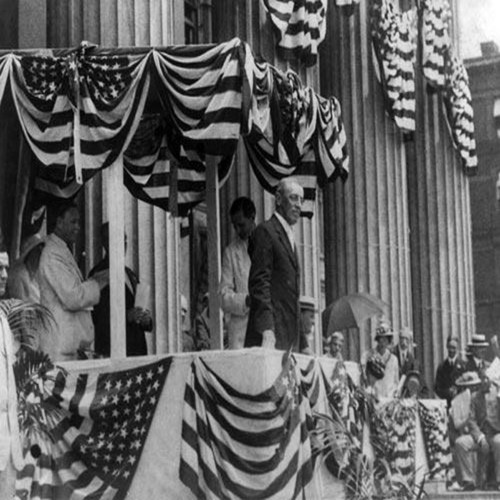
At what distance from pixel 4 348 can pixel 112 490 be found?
2153mm

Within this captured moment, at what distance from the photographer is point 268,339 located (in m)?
11.7

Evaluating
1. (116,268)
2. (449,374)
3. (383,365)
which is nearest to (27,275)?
(116,268)

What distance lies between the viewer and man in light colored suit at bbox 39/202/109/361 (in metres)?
12.1

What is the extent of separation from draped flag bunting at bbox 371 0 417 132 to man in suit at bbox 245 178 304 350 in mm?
13433

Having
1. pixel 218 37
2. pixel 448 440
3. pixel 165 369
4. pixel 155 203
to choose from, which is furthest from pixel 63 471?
pixel 218 37

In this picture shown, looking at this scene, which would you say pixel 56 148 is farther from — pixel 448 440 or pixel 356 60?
pixel 356 60

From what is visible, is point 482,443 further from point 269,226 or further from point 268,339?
point 268,339

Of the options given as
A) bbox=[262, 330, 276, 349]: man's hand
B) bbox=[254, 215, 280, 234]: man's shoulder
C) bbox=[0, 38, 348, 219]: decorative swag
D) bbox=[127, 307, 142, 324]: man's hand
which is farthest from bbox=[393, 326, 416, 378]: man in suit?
bbox=[262, 330, 276, 349]: man's hand

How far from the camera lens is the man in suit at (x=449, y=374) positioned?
23609 mm

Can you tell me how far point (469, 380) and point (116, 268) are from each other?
37.1 ft

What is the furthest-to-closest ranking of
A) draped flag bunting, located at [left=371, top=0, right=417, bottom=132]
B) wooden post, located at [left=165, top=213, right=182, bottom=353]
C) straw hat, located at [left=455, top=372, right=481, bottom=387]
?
draped flag bunting, located at [left=371, top=0, right=417, bottom=132], straw hat, located at [left=455, top=372, right=481, bottom=387], wooden post, located at [left=165, top=213, right=182, bottom=353]

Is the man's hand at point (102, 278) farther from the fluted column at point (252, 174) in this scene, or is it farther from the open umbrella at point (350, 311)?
the fluted column at point (252, 174)

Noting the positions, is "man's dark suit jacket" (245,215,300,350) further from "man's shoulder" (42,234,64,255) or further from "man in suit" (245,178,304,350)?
"man's shoulder" (42,234,64,255)

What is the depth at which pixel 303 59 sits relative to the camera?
21750 millimetres
